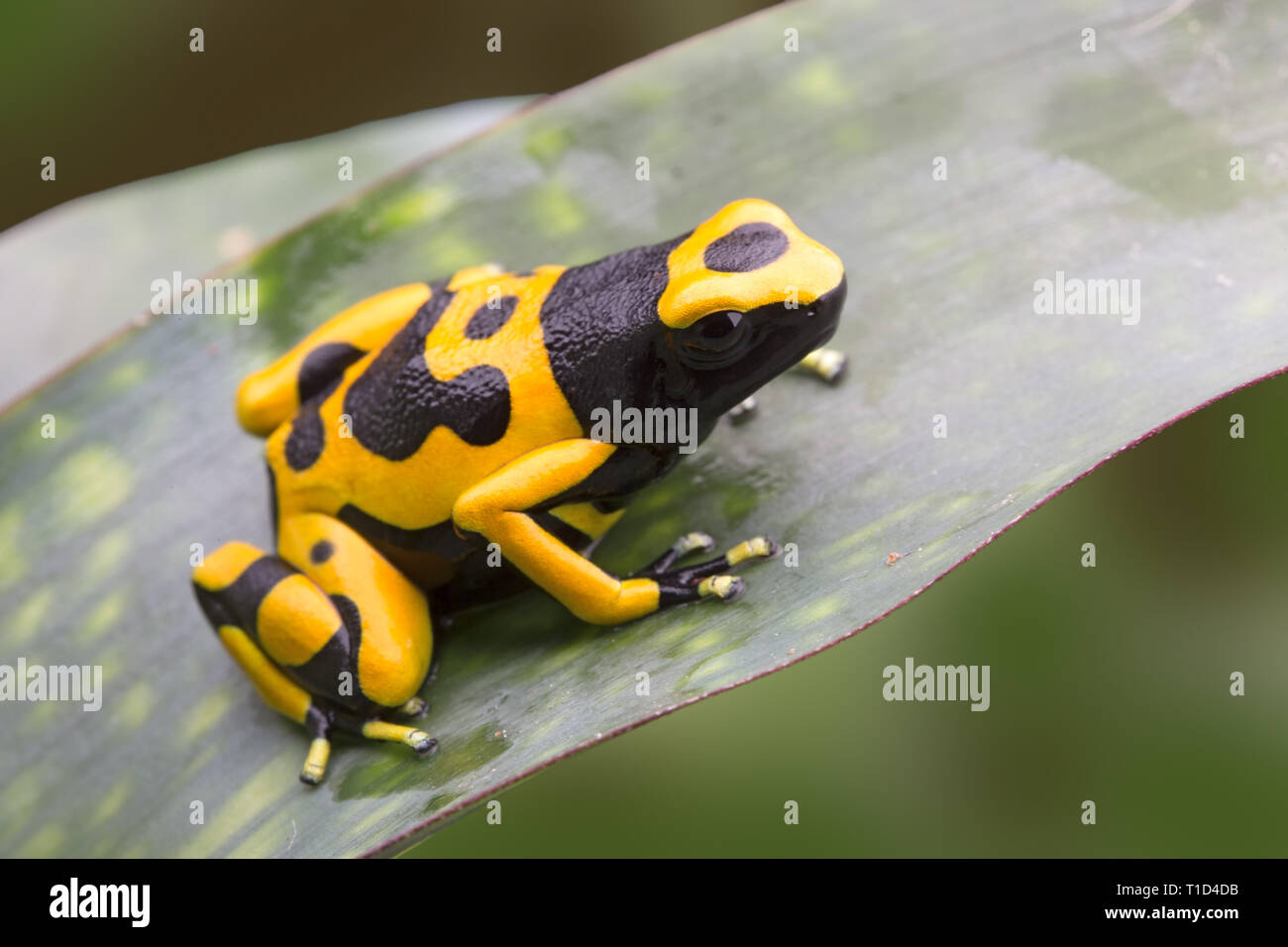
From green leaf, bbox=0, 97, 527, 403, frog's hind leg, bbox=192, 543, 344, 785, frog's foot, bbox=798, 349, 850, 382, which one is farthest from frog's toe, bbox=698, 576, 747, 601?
green leaf, bbox=0, 97, 527, 403

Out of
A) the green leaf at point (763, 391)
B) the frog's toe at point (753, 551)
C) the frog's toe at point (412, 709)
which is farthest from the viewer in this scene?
the frog's toe at point (412, 709)

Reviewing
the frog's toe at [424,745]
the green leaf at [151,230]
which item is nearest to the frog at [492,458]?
the frog's toe at [424,745]

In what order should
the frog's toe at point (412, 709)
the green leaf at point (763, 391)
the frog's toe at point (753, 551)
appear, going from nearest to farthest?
the green leaf at point (763, 391), the frog's toe at point (753, 551), the frog's toe at point (412, 709)

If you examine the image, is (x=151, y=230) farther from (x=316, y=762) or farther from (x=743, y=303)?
(x=743, y=303)

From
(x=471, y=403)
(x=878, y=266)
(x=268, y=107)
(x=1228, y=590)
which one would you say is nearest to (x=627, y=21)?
(x=268, y=107)

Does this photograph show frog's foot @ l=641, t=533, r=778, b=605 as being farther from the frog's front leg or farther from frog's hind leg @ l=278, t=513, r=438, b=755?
frog's hind leg @ l=278, t=513, r=438, b=755

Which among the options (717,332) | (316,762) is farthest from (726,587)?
(316,762)

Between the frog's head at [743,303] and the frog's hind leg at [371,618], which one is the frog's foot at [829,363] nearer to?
the frog's head at [743,303]
